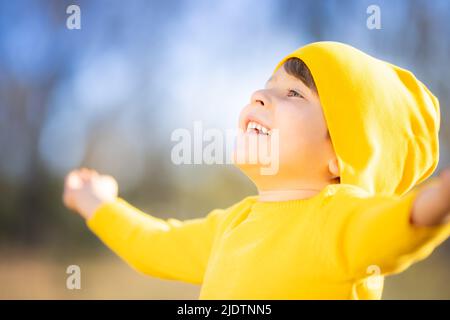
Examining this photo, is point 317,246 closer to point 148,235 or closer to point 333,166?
point 333,166

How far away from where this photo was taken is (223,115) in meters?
1.84

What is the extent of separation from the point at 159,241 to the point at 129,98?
102 centimetres

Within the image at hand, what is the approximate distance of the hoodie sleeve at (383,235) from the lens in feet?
2.30

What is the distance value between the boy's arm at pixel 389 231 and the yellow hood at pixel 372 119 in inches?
4.9

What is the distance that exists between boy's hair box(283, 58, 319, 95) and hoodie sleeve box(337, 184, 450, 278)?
23 cm

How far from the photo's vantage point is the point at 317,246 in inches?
32.5
